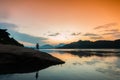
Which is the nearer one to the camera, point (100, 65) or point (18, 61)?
point (18, 61)

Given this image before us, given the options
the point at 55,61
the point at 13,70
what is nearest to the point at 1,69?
the point at 13,70

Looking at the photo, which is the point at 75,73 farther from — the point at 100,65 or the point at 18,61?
the point at 100,65

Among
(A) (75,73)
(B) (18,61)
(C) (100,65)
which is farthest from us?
(C) (100,65)

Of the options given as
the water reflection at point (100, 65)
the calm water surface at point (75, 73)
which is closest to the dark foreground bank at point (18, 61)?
the calm water surface at point (75, 73)

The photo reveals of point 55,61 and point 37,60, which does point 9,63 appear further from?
point 55,61

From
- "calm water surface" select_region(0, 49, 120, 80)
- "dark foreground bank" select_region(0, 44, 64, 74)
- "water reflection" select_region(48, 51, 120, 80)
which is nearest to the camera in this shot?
"calm water surface" select_region(0, 49, 120, 80)

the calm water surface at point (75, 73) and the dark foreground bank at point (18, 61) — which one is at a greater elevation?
the dark foreground bank at point (18, 61)

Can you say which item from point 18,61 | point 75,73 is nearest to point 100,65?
point 75,73

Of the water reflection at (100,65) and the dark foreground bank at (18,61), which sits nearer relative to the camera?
the water reflection at (100,65)

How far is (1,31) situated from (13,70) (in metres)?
40.0

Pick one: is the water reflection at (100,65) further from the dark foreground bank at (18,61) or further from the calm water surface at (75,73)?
the dark foreground bank at (18,61)

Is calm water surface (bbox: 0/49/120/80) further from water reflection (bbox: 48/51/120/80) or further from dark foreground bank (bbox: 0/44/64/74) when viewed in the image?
dark foreground bank (bbox: 0/44/64/74)

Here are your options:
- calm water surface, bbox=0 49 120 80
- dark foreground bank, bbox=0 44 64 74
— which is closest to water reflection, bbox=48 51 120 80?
calm water surface, bbox=0 49 120 80

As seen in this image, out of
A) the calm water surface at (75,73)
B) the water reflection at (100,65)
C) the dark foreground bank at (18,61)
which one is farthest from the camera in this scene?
the dark foreground bank at (18,61)
